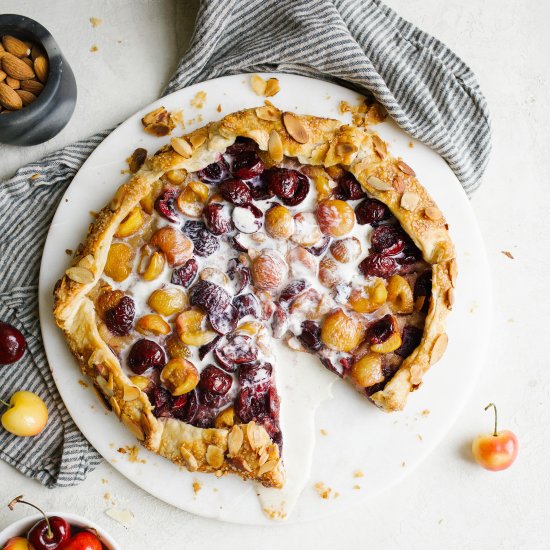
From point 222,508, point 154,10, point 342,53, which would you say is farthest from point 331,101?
point 222,508

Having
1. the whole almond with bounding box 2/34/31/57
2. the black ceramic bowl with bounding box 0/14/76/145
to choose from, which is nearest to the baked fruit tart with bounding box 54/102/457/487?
the black ceramic bowl with bounding box 0/14/76/145

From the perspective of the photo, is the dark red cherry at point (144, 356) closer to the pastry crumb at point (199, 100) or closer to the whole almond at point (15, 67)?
the pastry crumb at point (199, 100)

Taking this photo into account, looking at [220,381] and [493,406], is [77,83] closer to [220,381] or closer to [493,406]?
[220,381]

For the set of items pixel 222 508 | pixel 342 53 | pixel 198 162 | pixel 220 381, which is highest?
pixel 342 53

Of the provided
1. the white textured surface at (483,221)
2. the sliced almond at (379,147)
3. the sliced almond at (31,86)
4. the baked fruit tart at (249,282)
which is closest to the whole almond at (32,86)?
the sliced almond at (31,86)

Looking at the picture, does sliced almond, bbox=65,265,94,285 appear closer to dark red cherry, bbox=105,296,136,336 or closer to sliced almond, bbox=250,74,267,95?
dark red cherry, bbox=105,296,136,336

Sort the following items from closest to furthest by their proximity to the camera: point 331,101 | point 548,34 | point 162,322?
point 162,322
point 331,101
point 548,34
